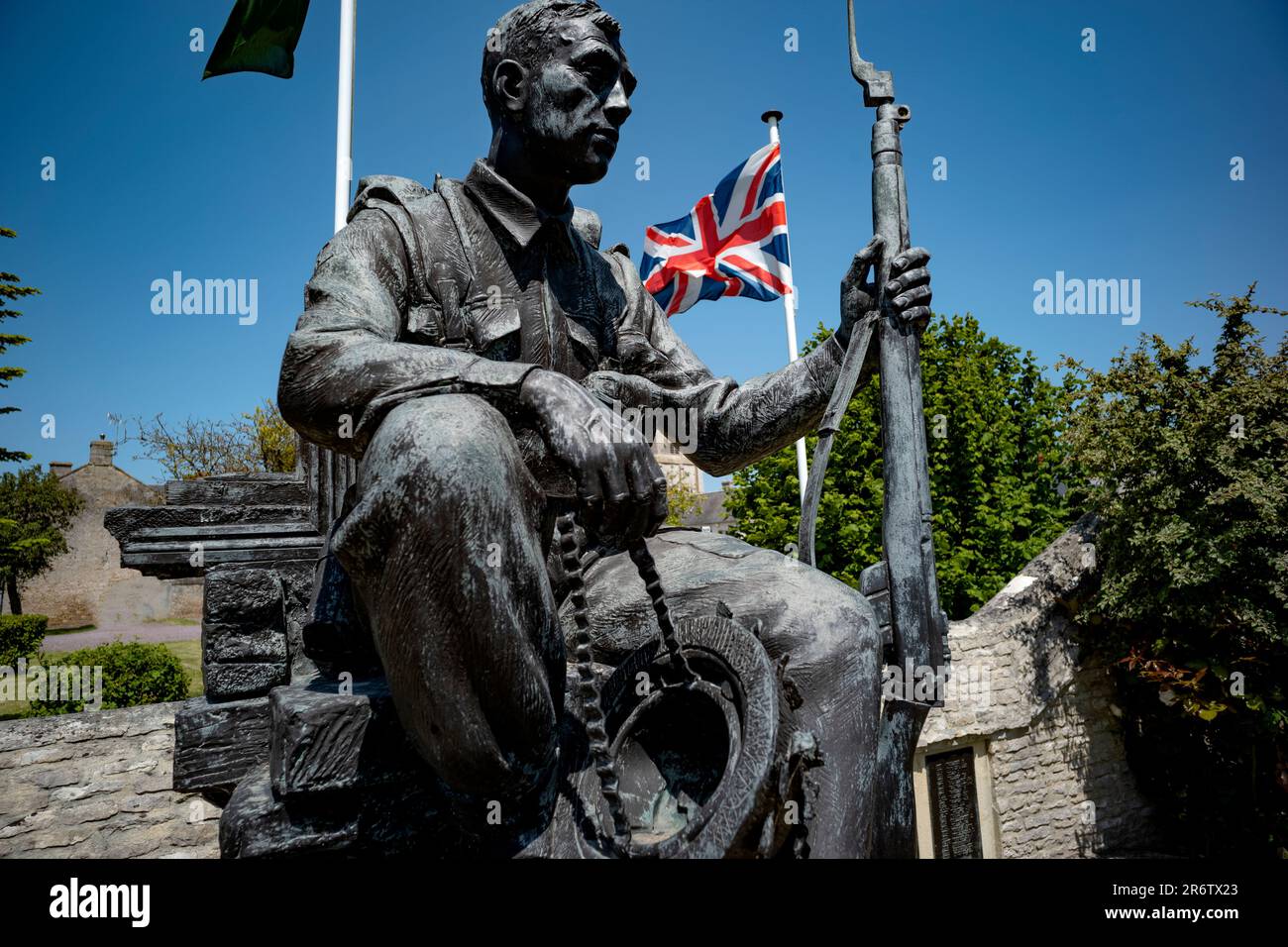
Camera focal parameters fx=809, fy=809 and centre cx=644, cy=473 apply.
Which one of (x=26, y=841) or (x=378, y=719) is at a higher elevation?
(x=378, y=719)

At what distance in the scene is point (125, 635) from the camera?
23.3 metres

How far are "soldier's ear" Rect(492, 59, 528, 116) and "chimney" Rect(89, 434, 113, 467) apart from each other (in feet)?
108

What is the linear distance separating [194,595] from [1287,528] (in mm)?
29710

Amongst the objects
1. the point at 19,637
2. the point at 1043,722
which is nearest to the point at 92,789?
the point at 1043,722

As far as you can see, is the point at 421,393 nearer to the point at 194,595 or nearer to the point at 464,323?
the point at 464,323

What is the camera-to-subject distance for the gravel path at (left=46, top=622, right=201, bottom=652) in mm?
21188

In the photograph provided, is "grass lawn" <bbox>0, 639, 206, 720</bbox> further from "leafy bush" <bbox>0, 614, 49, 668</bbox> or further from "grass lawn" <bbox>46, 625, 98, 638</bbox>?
"grass lawn" <bbox>46, 625, 98, 638</bbox>

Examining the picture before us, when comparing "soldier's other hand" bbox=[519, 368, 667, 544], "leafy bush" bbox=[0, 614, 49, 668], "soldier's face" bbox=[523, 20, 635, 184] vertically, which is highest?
"soldier's face" bbox=[523, 20, 635, 184]

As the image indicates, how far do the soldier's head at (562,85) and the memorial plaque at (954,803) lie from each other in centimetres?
809

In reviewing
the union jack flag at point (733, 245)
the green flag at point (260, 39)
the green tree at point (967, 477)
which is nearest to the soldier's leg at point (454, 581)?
the green flag at point (260, 39)

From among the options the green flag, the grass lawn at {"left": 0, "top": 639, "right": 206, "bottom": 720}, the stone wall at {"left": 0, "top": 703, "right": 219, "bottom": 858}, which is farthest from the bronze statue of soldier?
the green flag
